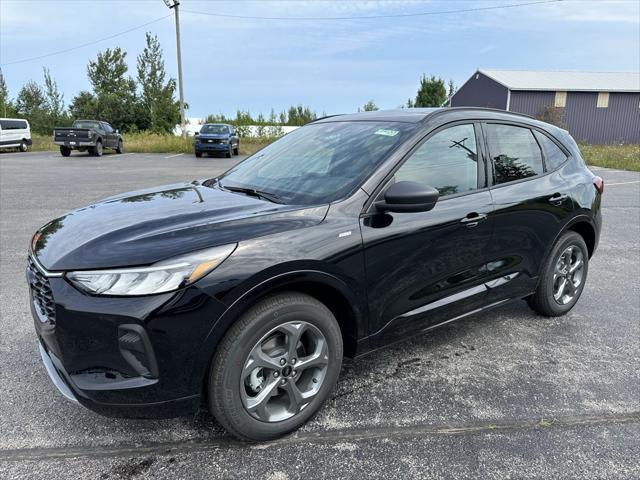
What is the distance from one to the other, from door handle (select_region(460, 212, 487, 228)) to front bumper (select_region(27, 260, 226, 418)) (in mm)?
1725

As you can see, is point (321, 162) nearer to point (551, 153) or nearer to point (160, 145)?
point (551, 153)

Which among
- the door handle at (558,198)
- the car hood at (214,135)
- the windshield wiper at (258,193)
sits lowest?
the door handle at (558,198)

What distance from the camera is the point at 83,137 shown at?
950 inches

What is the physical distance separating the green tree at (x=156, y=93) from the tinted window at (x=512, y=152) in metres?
50.2

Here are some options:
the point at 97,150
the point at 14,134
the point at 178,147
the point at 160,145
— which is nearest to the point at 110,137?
the point at 97,150

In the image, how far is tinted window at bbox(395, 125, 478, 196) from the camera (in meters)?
2.98

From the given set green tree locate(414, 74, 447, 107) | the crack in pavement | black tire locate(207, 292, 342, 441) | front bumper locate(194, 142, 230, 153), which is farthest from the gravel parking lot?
green tree locate(414, 74, 447, 107)

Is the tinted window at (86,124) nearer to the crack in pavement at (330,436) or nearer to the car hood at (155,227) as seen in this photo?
the car hood at (155,227)

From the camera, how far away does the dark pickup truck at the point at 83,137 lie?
24.1 m

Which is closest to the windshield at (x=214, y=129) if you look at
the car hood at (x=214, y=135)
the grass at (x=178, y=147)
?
the car hood at (x=214, y=135)

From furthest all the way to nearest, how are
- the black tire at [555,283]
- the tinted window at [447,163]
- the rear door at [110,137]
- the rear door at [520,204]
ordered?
the rear door at [110,137]
the black tire at [555,283]
the rear door at [520,204]
the tinted window at [447,163]

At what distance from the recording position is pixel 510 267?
138 inches

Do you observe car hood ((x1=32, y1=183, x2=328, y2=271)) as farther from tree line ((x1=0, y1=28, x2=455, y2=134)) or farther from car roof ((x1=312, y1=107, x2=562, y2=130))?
tree line ((x1=0, y1=28, x2=455, y2=134))

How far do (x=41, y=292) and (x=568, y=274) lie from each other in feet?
12.9
